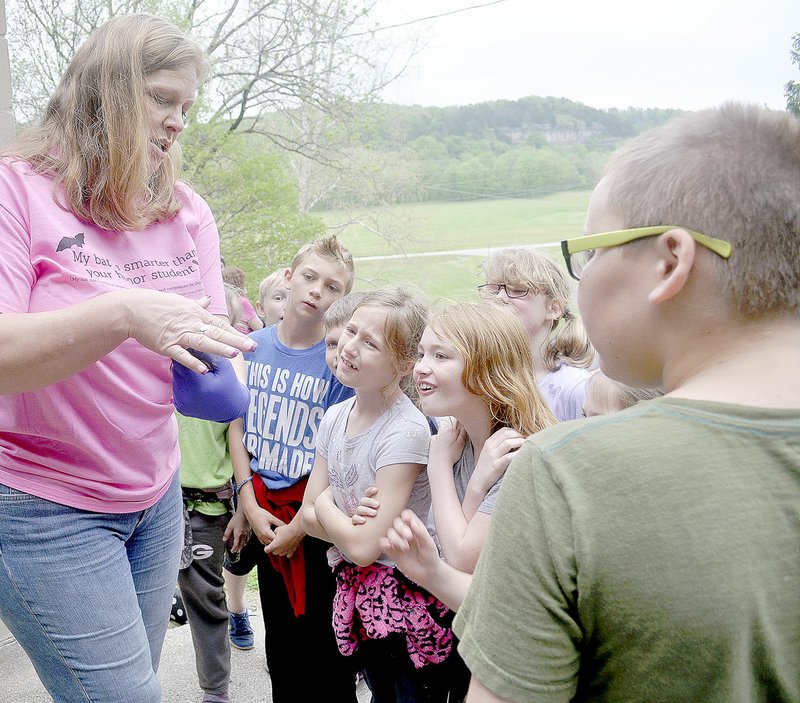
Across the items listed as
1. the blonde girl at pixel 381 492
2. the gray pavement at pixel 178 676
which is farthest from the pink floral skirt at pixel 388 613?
the gray pavement at pixel 178 676

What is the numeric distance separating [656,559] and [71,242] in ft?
3.94

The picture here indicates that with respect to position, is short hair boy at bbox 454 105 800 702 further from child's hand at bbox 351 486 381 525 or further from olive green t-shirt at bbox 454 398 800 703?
child's hand at bbox 351 486 381 525

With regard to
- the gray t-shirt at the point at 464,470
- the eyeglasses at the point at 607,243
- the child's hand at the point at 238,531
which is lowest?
the child's hand at the point at 238,531

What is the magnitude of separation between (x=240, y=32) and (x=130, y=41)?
8796 mm

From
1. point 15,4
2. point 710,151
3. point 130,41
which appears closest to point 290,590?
point 130,41

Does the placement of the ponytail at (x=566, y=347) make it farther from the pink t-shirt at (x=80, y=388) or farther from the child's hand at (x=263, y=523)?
the pink t-shirt at (x=80, y=388)

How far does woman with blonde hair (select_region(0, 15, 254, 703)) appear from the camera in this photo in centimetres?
133

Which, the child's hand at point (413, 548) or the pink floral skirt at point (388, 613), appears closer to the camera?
the child's hand at point (413, 548)

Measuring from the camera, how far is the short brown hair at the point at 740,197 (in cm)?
78

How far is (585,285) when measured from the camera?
0.88 m

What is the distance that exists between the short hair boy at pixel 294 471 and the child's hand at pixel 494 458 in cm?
83

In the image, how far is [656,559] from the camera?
719mm

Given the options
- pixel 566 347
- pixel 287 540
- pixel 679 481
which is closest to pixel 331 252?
pixel 566 347

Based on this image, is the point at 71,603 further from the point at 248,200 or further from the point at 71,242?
the point at 248,200
